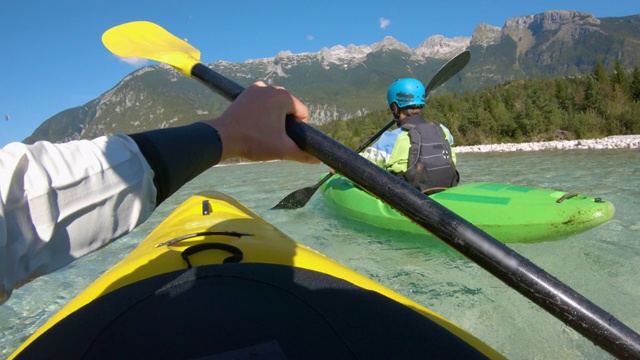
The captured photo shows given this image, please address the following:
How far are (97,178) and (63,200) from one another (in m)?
0.08

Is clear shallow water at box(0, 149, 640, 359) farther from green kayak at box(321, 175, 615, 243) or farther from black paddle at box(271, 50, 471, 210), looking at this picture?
black paddle at box(271, 50, 471, 210)

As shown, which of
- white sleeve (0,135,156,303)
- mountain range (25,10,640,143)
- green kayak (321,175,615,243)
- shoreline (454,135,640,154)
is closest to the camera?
white sleeve (0,135,156,303)

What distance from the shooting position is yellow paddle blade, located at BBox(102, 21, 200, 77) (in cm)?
184

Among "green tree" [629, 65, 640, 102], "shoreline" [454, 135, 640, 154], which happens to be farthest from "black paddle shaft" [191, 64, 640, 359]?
"green tree" [629, 65, 640, 102]

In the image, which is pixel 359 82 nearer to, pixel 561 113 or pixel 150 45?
pixel 561 113

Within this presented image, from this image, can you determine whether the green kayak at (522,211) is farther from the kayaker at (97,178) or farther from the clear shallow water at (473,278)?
the kayaker at (97,178)

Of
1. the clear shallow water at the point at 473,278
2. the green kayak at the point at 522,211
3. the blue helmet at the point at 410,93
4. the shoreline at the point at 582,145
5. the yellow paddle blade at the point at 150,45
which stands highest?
the yellow paddle blade at the point at 150,45

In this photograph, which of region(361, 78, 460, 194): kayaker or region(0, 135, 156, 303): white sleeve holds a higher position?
region(0, 135, 156, 303): white sleeve

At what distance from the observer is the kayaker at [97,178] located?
2.33 feet

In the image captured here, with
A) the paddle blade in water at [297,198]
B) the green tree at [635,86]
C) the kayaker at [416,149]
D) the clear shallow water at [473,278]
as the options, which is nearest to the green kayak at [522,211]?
the clear shallow water at [473,278]

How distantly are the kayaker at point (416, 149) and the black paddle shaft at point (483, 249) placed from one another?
11.1 feet

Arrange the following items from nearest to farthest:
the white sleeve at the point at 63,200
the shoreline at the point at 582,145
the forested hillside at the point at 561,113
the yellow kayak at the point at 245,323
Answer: the white sleeve at the point at 63,200
the yellow kayak at the point at 245,323
the shoreline at the point at 582,145
the forested hillside at the point at 561,113

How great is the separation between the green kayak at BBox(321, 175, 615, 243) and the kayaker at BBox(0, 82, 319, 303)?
248 cm

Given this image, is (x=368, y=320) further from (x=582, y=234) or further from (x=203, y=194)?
(x=582, y=234)
